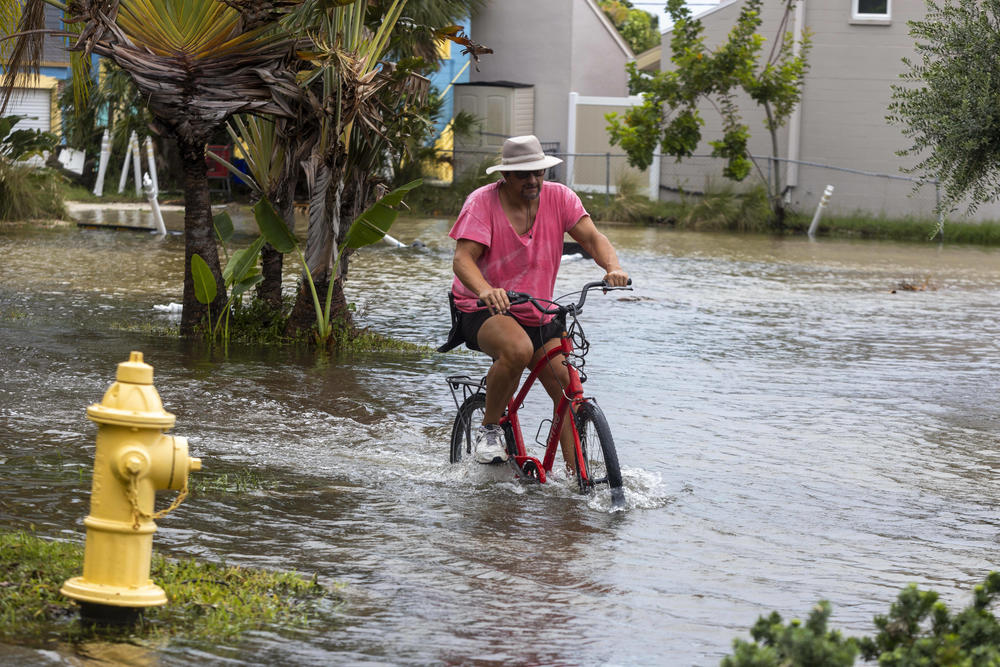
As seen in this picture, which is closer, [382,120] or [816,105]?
[382,120]

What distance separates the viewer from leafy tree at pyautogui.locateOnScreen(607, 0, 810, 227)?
2812 cm

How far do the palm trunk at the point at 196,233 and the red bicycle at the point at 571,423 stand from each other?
15.9ft

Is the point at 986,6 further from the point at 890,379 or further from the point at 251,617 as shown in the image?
the point at 251,617

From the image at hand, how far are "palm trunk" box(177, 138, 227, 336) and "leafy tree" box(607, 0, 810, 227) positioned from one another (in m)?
18.2

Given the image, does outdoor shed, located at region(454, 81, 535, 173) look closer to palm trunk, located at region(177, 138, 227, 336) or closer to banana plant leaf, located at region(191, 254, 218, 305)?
palm trunk, located at region(177, 138, 227, 336)

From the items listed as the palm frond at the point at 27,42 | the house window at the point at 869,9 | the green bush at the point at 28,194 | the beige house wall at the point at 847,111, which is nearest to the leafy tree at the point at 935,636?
the palm frond at the point at 27,42

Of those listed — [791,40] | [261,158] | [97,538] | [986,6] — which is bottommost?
[97,538]

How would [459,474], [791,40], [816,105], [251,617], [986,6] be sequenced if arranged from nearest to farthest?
[251,617] < [459,474] < [986,6] < [791,40] < [816,105]

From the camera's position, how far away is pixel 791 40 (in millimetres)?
28188

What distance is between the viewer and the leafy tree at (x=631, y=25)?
6100 cm

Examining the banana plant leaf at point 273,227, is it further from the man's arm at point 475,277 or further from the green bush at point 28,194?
the green bush at point 28,194

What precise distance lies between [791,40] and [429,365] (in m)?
19.1

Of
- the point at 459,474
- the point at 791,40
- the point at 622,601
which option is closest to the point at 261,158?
the point at 459,474

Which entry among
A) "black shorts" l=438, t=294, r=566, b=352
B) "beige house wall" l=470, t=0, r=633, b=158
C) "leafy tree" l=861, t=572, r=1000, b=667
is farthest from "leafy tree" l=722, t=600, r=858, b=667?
"beige house wall" l=470, t=0, r=633, b=158
